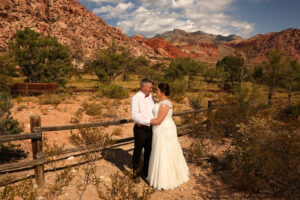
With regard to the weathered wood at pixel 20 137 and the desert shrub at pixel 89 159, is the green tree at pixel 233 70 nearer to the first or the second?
the desert shrub at pixel 89 159

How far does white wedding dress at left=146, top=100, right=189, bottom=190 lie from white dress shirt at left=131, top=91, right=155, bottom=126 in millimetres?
187

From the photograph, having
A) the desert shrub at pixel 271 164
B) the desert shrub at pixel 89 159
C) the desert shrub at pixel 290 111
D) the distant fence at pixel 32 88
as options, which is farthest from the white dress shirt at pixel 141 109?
the distant fence at pixel 32 88

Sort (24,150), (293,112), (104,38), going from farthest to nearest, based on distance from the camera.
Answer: (104,38), (293,112), (24,150)

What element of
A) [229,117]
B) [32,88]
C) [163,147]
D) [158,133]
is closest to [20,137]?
[158,133]

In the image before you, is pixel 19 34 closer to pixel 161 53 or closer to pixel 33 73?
pixel 33 73

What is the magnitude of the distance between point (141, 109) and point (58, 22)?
128 m

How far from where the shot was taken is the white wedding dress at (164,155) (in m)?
3.70

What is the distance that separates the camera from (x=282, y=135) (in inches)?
162

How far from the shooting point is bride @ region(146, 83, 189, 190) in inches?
142

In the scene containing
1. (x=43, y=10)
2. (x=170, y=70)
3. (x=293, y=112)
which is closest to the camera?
(x=293, y=112)

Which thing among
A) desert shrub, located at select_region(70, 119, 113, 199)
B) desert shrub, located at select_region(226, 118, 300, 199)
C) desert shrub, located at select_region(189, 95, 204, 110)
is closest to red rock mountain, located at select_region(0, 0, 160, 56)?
desert shrub, located at select_region(189, 95, 204, 110)

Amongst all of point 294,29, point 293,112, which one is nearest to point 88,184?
point 293,112

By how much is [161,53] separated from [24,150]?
175386 millimetres

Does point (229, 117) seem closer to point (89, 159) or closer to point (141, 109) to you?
point (141, 109)
